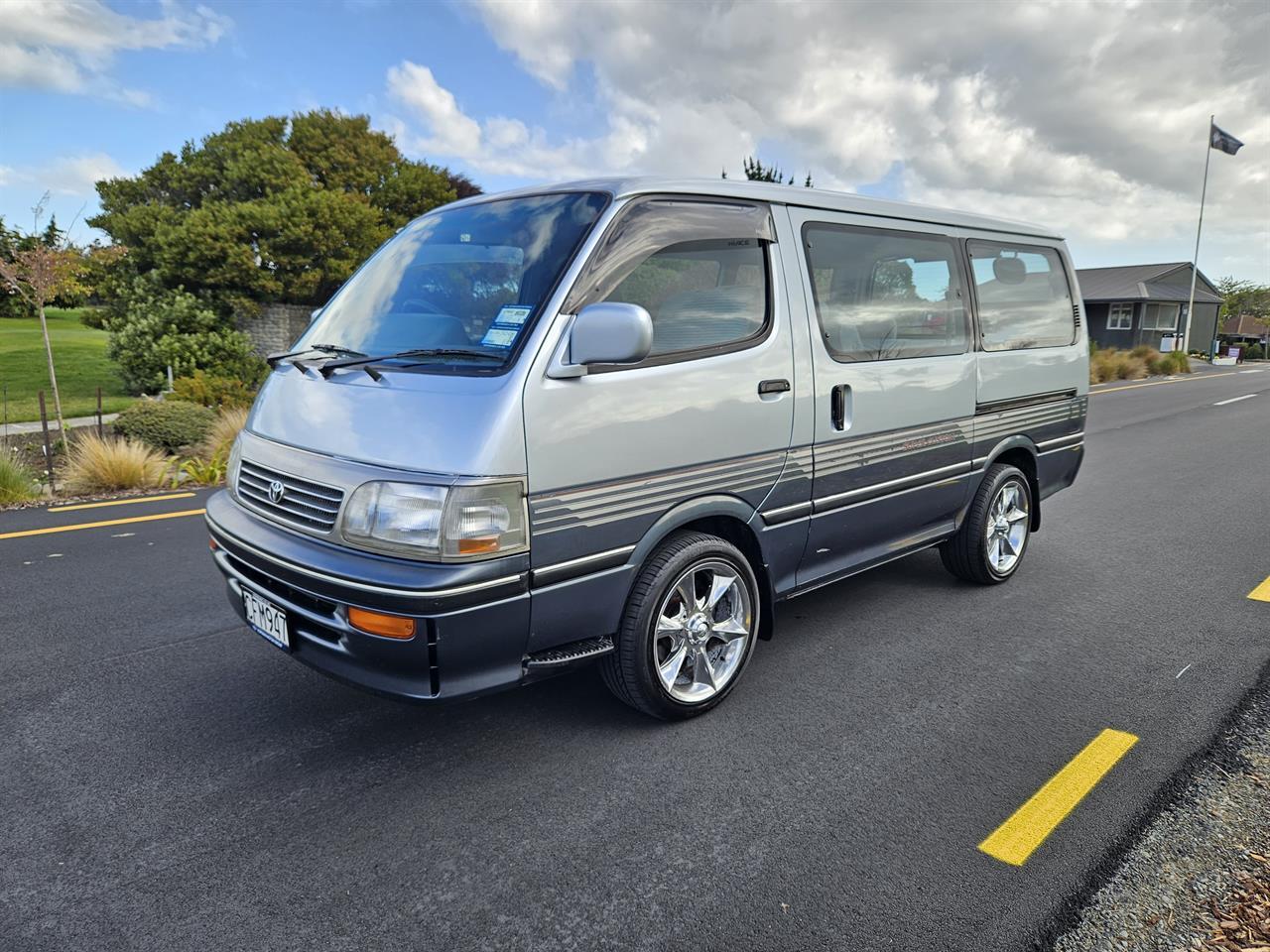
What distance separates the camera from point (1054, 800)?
2.86 m

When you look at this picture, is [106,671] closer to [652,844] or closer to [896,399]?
[652,844]

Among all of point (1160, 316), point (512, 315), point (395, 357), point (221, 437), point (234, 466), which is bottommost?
point (221, 437)

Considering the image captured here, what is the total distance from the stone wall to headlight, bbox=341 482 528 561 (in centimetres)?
1821

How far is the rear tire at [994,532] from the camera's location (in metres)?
4.89

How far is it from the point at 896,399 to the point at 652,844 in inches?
96.7

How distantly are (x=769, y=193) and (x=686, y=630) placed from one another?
1.92 m

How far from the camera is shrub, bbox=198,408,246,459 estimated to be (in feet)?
29.7

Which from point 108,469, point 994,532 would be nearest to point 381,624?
point 994,532

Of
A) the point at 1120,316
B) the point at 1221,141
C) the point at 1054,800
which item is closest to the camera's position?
the point at 1054,800

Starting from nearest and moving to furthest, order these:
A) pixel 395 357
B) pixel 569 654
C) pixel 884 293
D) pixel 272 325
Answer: pixel 569 654, pixel 395 357, pixel 884 293, pixel 272 325

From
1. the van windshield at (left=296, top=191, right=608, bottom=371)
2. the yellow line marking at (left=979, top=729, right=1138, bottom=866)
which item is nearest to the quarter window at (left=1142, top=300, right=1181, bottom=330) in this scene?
the yellow line marking at (left=979, top=729, right=1138, bottom=866)

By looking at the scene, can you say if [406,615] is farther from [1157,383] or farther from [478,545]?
[1157,383]

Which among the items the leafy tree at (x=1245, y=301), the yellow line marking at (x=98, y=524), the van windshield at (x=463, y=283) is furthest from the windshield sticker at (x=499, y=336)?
the leafy tree at (x=1245, y=301)

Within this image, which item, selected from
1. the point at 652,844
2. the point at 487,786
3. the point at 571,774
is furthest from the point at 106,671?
the point at 652,844
